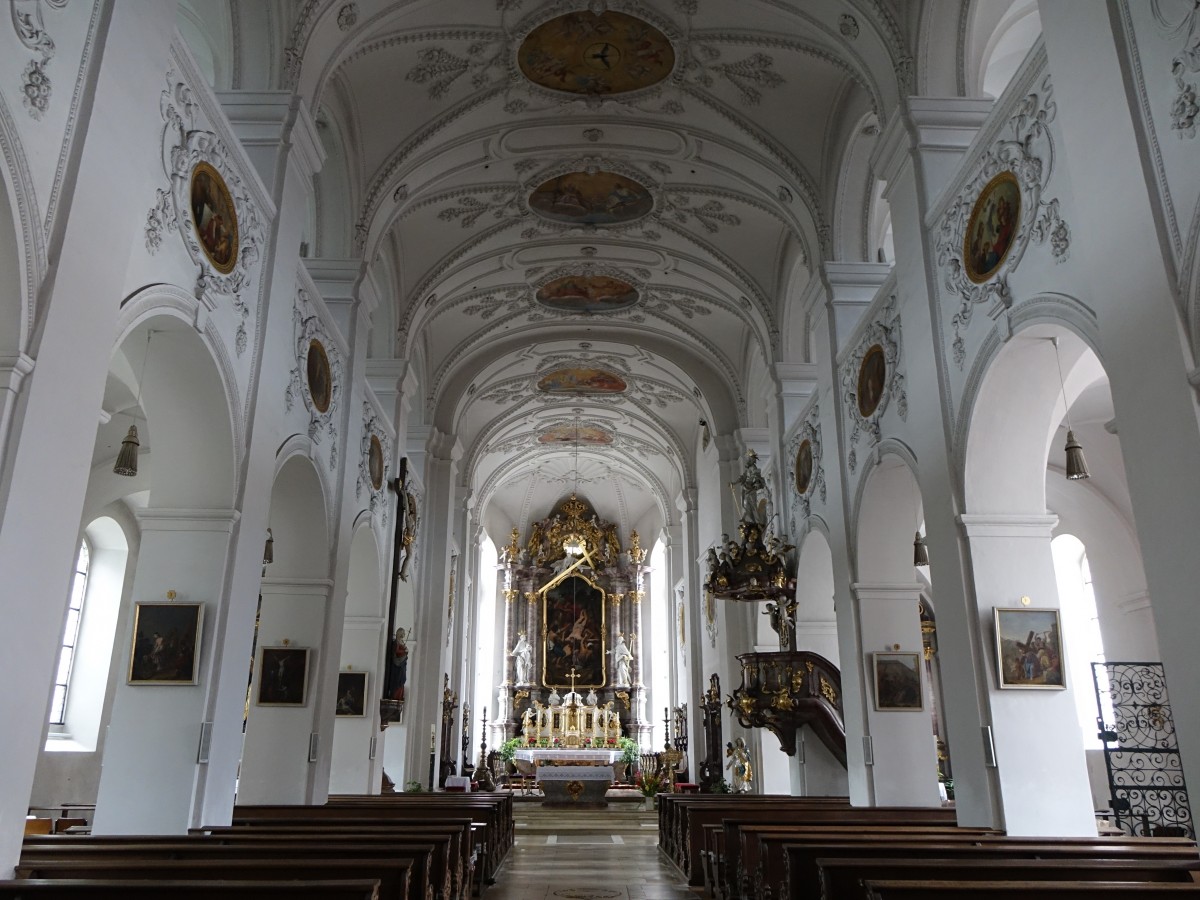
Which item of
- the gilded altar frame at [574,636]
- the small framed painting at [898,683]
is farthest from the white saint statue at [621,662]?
the small framed painting at [898,683]

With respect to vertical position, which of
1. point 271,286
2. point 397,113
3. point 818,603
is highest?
point 397,113

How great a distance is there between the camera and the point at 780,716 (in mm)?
12992

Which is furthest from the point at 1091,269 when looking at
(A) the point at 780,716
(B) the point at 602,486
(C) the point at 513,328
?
(B) the point at 602,486

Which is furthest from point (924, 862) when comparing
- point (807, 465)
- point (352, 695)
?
point (352, 695)

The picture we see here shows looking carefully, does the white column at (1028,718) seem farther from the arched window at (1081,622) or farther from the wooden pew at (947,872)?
the arched window at (1081,622)

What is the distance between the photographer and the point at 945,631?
8.27 metres

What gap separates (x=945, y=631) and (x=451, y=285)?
11.1 meters

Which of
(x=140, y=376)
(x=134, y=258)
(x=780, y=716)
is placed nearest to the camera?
(x=134, y=258)

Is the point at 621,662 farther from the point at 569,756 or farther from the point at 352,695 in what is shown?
the point at 352,695

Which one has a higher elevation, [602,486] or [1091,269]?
[602,486]

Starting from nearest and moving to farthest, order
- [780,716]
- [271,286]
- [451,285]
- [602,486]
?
1. [271,286]
2. [780,716]
3. [451,285]
4. [602,486]

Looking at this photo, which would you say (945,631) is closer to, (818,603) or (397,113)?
(818,603)

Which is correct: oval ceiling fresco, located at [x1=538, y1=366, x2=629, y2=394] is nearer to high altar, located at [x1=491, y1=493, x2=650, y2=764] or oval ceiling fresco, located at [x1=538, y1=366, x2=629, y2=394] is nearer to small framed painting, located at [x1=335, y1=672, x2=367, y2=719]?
high altar, located at [x1=491, y1=493, x2=650, y2=764]

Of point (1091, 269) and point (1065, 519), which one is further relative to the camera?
point (1065, 519)
